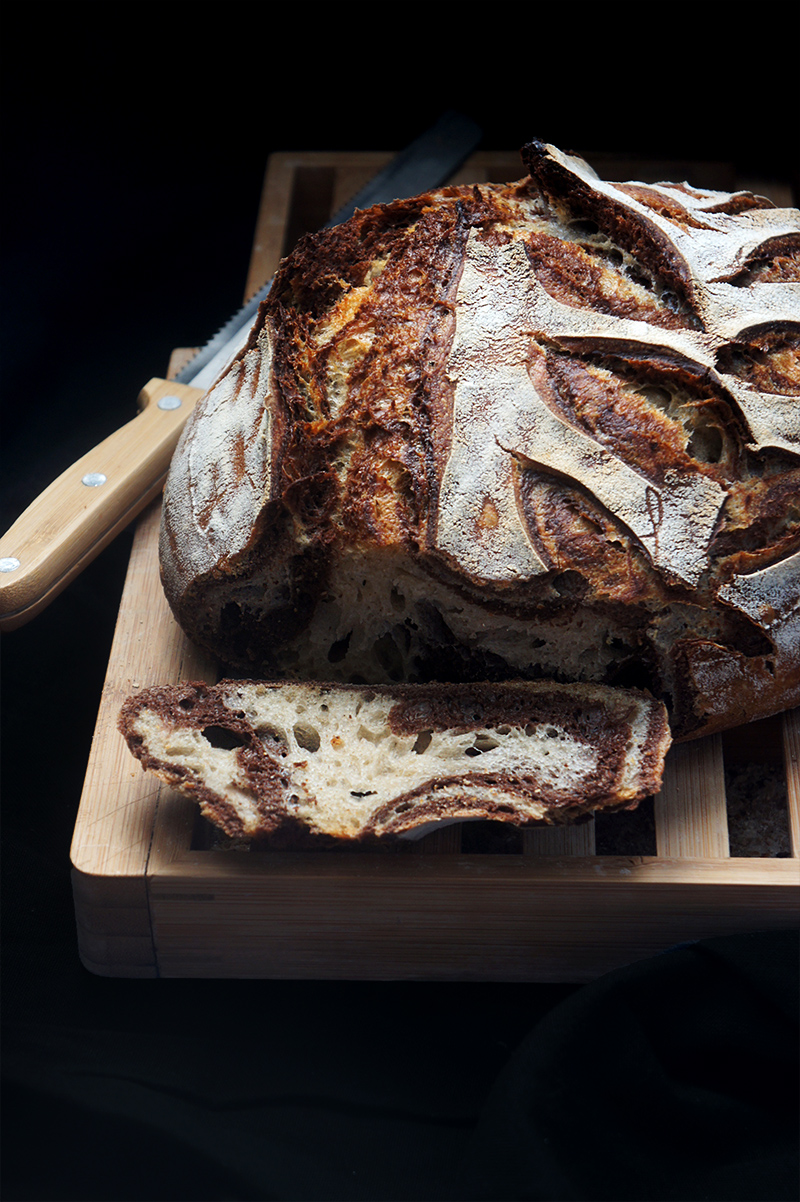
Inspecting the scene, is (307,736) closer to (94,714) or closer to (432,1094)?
(432,1094)

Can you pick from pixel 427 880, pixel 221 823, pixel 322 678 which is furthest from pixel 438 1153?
pixel 322 678

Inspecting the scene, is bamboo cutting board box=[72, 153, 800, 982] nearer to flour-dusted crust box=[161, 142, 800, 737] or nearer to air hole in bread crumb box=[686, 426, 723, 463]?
flour-dusted crust box=[161, 142, 800, 737]

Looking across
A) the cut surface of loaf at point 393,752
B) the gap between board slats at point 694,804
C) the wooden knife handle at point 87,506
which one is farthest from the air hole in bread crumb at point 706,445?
the wooden knife handle at point 87,506

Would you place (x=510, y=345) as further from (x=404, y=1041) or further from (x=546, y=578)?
(x=404, y=1041)

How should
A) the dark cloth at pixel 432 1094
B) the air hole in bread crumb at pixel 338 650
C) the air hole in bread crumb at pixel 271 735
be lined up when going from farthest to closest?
1. the air hole in bread crumb at pixel 338 650
2. the air hole in bread crumb at pixel 271 735
3. the dark cloth at pixel 432 1094

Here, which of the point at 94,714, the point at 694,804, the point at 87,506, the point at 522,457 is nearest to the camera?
the point at 522,457

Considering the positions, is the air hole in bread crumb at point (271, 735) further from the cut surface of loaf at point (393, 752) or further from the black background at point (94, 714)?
the black background at point (94, 714)

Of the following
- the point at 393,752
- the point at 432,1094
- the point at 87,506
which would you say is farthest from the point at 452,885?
the point at 87,506
